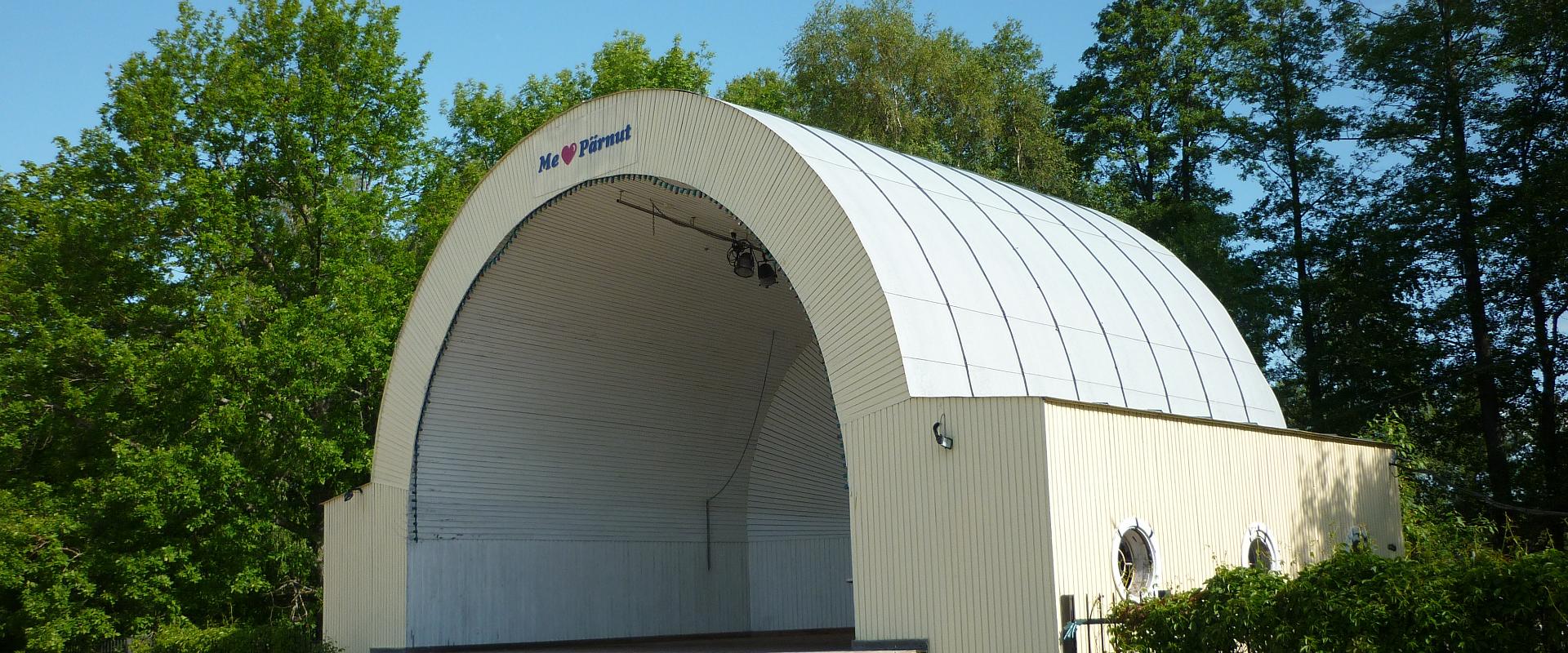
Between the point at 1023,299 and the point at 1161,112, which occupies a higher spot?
the point at 1161,112

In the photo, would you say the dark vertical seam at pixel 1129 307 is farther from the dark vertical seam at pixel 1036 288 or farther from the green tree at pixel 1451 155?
the green tree at pixel 1451 155

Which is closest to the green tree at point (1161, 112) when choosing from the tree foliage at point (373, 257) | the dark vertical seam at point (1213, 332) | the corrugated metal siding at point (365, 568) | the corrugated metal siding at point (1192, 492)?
the tree foliage at point (373, 257)

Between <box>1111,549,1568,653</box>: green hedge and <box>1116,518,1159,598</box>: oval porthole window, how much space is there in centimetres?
110

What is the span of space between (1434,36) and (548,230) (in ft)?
75.6

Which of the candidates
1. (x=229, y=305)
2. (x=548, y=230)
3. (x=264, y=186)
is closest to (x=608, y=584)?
(x=548, y=230)

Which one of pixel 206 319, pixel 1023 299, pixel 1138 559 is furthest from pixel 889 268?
pixel 206 319

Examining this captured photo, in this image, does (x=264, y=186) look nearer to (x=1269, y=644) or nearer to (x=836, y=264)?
(x=836, y=264)

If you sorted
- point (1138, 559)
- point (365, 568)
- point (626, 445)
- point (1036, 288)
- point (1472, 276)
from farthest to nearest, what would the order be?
point (1472, 276) → point (626, 445) → point (365, 568) → point (1036, 288) → point (1138, 559)

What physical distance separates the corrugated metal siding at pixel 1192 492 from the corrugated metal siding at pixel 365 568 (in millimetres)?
10838

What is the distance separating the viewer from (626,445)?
22031 mm

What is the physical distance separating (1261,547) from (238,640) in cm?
1719

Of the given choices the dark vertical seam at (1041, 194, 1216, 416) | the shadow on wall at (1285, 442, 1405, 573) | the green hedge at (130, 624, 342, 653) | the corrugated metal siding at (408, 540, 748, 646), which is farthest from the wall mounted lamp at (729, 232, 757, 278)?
the green hedge at (130, 624, 342, 653)

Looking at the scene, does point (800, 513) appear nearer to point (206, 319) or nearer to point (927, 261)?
point (927, 261)

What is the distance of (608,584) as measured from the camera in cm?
2175
